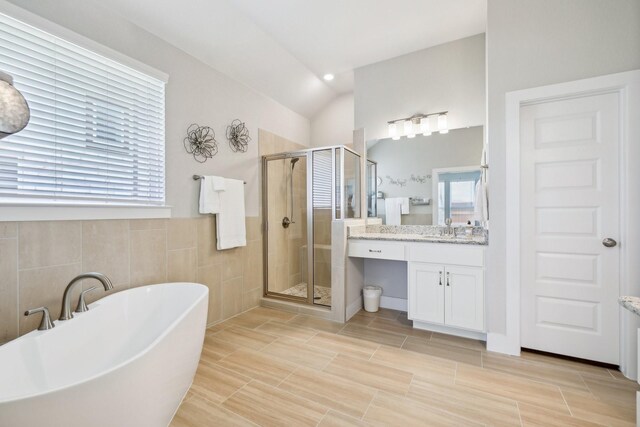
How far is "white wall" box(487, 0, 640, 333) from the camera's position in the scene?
1.89m

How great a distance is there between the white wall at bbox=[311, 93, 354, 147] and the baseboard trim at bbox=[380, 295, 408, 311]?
2149 millimetres

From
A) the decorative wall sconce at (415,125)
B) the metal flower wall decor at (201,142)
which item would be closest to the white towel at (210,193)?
the metal flower wall decor at (201,142)

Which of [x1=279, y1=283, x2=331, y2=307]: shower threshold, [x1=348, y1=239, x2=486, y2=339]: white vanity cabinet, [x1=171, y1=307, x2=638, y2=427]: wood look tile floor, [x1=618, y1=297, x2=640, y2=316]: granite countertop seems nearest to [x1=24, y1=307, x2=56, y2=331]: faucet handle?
[x1=171, y1=307, x2=638, y2=427]: wood look tile floor

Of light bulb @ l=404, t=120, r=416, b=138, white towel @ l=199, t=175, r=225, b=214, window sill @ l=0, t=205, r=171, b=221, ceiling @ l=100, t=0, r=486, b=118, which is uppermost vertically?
ceiling @ l=100, t=0, r=486, b=118

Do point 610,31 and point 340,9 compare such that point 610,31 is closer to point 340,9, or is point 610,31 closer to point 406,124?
point 406,124

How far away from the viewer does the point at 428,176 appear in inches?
120

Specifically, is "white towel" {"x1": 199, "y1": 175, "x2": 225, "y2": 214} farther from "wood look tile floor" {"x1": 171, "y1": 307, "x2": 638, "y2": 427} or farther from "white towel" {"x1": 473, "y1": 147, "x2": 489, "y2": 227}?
"white towel" {"x1": 473, "y1": 147, "x2": 489, "y2": 227}

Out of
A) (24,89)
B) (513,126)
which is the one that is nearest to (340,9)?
(513,126)

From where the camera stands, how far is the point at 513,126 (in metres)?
2.16

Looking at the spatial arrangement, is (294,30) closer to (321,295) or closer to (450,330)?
(321,295)

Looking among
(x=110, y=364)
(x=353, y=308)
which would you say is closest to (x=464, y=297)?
(x=353, y=308)

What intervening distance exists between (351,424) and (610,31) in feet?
9.95

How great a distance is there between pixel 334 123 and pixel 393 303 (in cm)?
263

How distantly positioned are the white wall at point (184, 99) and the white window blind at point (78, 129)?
0.12 meters
